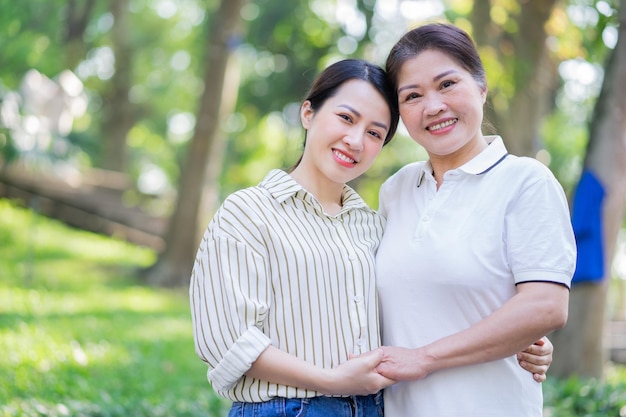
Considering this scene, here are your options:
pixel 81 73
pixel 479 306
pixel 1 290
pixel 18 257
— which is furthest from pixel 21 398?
pixel 81 73

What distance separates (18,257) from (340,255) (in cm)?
981

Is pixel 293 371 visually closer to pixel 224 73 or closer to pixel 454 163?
pixel 454 163

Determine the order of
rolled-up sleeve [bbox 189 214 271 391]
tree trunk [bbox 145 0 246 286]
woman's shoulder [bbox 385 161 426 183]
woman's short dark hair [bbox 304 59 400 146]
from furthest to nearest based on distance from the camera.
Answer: tree trunk [bbox 145 0 246 286] → woman's shoulder [bbox 385 161 426 183] → woman's short dark hair [bbox 304 59 400 146] → rolled-up sleeve [bbox 189 214 271 391]

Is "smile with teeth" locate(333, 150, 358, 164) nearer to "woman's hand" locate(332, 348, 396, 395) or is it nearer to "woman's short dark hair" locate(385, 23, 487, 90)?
"woman's short dark hair" locate(385, 23, 487, 90)

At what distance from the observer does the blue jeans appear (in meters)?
2.14

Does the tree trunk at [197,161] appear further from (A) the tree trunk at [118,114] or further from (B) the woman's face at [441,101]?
(A) the tree trunk at [118,114]

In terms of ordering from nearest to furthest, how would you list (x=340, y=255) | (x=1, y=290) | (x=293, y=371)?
(x=293, y=371), (x=340, y=255), (x=1, y=290)

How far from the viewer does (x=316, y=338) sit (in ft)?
7.23

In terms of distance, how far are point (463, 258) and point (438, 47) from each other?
66 centimetres

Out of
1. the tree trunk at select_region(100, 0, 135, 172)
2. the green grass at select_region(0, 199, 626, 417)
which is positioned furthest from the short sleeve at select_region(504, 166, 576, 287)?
the tree trunk at select_region(100, 0, 135, 172)

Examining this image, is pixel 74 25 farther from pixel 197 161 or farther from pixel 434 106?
pixel 434 106

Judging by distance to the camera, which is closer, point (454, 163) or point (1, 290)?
point (454, 163)

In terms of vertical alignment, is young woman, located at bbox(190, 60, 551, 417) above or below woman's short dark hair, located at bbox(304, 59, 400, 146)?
below

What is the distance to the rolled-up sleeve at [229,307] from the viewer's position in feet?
6.84
